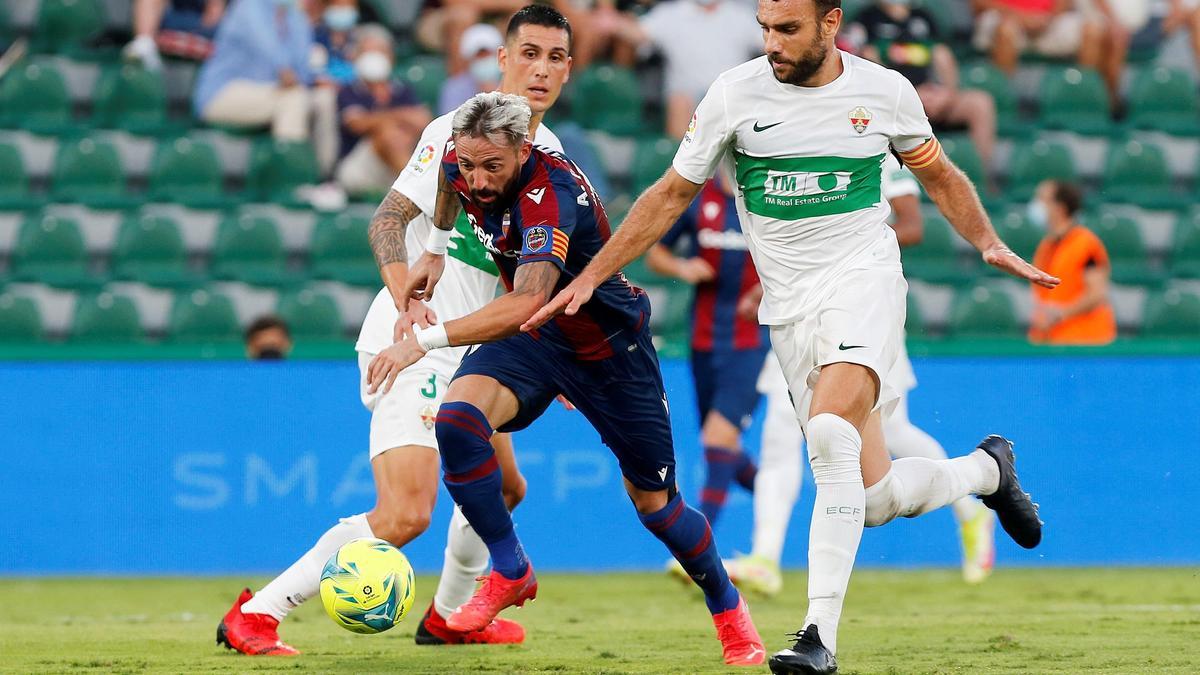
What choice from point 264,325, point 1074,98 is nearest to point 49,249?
point 264,325

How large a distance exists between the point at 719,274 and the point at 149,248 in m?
5.00

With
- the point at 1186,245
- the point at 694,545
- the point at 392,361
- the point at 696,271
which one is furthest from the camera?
the point at 1186,245

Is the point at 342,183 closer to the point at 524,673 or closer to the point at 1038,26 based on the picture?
the point at 1038,26

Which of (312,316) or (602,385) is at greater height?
(602,385)

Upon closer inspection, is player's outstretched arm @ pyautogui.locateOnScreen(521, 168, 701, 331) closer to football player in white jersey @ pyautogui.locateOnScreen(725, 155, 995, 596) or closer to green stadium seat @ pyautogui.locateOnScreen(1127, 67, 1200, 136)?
football player in white jersey @ pyautogui.locateOnScreen(725, 155, 995, 596)

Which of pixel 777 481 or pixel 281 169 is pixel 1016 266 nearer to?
pixel 777 481

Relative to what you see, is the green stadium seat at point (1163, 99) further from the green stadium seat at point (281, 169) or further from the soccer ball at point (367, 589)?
the soccer ball at point (367, 589)

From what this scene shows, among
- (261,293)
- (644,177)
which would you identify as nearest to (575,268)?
(261,293)

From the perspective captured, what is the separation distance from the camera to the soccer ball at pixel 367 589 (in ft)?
20.3

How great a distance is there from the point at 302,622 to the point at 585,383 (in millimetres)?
2738

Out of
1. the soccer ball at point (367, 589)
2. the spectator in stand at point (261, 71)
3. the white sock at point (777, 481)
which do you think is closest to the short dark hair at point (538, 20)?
the soccer ball at point (367, 589)

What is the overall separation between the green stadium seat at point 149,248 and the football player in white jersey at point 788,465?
5127mm

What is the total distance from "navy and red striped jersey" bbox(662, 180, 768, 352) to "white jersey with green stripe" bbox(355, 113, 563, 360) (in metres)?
3.20

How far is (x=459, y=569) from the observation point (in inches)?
281
